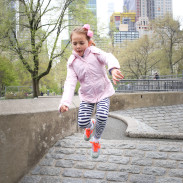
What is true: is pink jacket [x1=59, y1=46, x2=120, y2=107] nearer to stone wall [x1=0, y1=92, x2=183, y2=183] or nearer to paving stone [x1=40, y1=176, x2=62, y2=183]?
stone wall [x1=0, y1=92, x2=183, y2=183]

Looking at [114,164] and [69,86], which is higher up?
[69,86]

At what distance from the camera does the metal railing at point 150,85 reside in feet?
42.7

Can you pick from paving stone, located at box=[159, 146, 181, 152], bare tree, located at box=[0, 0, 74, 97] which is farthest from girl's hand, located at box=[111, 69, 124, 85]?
bare tree, located at box=[0, 0, 74, 97]

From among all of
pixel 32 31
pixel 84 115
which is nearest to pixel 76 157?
pixel 84 115

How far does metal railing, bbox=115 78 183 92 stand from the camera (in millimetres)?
13000

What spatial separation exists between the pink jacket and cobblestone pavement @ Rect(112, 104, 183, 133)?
694 centimetres

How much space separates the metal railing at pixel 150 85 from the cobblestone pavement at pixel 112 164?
980 cm

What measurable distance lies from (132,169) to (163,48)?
3373 cm

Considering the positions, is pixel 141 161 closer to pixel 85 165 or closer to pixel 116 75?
pixel 85 165

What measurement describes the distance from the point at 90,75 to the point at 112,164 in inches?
60.8

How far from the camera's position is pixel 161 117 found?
10445 millimetres

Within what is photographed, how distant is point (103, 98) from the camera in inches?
129

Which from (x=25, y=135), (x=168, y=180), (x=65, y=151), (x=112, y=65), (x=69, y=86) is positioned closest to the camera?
(x=112, y=65)

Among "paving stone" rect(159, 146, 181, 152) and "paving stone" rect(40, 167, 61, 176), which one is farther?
"paving stone" rect(159, 146, 181, 152)
